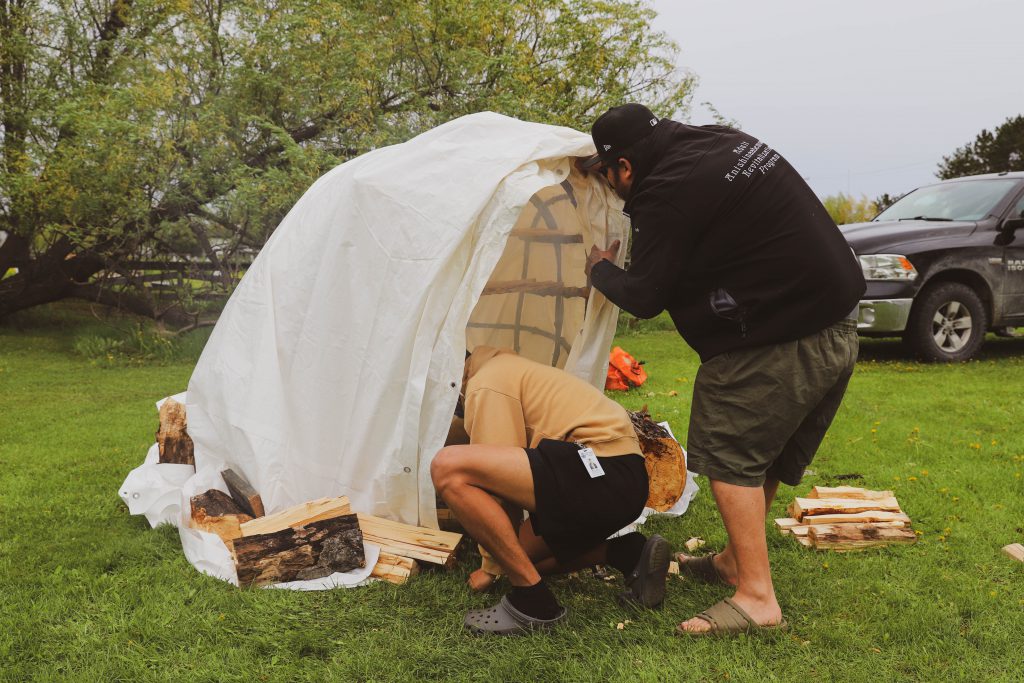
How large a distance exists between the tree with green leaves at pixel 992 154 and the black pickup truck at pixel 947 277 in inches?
628

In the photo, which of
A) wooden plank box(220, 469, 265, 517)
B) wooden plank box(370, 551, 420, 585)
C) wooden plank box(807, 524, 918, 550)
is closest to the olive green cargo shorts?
wooden plank box(807, 524, 918, 550)

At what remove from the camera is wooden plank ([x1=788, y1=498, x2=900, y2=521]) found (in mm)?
3988

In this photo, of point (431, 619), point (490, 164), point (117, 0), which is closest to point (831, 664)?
point (431, 619)

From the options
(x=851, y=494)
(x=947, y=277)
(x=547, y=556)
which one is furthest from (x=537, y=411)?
(x=947, y=277)

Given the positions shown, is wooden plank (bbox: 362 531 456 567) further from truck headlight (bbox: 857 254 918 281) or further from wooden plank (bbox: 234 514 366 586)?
truck headlight (bbox: 857 254 918 281)

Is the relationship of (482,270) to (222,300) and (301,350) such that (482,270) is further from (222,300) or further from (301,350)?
(222,300)

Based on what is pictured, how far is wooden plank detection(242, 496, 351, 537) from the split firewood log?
1566 millimetres

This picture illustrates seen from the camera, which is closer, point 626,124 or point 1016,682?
point 1016,682

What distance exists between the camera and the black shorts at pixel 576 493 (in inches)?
115

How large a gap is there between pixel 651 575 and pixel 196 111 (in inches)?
342

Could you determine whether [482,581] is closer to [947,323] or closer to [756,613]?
[756,613]

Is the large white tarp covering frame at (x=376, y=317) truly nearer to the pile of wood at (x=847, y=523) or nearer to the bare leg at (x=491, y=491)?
the bare leg at (x=491, y=491)

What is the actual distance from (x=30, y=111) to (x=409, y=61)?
4.63 metres

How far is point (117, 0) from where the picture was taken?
34.4 feet
